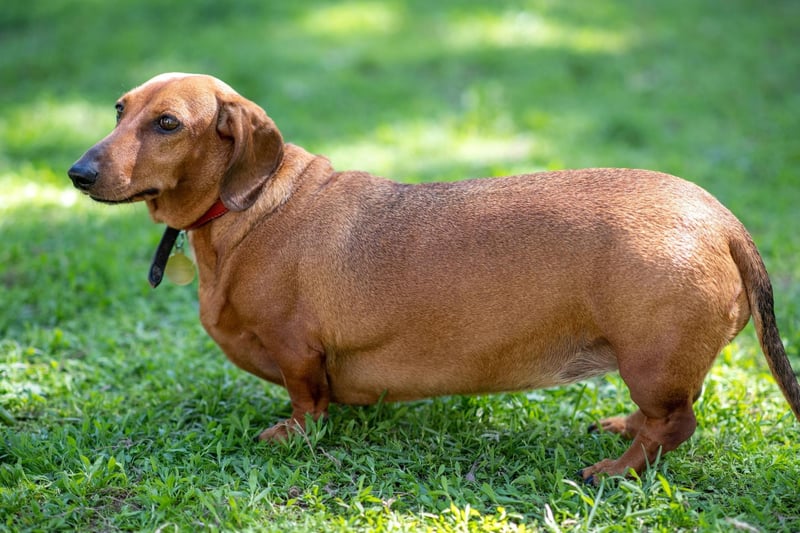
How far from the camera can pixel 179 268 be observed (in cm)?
394

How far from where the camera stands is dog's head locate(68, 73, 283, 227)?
3.33m

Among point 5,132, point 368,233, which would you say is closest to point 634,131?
point 368,233

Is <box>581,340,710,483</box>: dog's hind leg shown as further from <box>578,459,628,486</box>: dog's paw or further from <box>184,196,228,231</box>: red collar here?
<box>184,196,228,231</box>: red collar

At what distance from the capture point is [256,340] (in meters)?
3.65

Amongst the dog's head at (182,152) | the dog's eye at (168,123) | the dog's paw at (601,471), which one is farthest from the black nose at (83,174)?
the dog's paw at (601,471)

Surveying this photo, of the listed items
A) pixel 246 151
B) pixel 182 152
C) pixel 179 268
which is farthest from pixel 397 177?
pixel 182 152

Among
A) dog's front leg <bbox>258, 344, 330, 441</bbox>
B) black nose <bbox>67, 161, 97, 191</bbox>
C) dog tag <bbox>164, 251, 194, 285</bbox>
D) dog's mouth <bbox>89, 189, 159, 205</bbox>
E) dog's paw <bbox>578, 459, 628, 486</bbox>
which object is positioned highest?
black nose <bbox>67, 161, 97, 191</bbox>

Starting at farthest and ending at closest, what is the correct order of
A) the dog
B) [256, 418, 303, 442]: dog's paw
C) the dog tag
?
the dog tag
[256, 418, 303, 442]: dog's paw
the dog

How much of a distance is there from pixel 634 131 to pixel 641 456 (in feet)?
18.0

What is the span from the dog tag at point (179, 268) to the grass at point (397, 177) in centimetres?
59

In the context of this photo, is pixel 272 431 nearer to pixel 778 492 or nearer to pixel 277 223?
pixel 277 223

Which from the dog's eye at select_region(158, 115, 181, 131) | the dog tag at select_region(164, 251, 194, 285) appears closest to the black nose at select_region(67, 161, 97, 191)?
the dog's eye at select_region(158, 115, 181, 131)

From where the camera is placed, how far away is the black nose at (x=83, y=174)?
129 inches

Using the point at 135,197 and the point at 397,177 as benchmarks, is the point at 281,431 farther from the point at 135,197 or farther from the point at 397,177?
the point at 397,177
